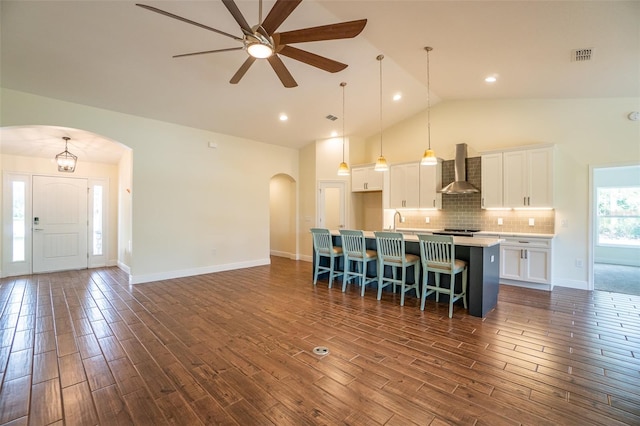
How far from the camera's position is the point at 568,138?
4965 millimetres

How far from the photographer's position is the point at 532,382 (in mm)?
2197

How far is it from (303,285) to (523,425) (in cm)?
375

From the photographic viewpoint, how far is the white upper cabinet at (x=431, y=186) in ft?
20.3

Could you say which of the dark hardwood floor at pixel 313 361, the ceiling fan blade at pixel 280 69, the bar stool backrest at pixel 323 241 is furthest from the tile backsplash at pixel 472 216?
the ceiling fan blade at pixel 280 69

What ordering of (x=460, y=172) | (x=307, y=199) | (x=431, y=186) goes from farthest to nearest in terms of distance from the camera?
(x=307, y=199)
(x=431, y=186)
(x=460, y=172)

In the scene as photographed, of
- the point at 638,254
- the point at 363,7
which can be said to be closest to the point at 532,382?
the point at 363,7

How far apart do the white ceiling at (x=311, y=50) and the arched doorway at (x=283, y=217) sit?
2.84m

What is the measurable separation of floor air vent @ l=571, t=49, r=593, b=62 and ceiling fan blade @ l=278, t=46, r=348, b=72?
301 centimetres

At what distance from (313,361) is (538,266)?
4556 mm

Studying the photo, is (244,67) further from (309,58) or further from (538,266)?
(538,266)

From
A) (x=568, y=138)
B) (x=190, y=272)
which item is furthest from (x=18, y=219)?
(x=568, y=138)

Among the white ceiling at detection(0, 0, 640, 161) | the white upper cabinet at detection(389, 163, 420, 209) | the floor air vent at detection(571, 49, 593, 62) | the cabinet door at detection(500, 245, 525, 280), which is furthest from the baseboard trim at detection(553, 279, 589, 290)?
the floor air vent at detection(571, 49, 593, 62)

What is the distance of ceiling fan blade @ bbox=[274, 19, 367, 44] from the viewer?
8.02 feet

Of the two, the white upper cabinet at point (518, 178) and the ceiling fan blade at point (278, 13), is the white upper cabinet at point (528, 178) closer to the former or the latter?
the white upper cabinet at point (518, 178)
